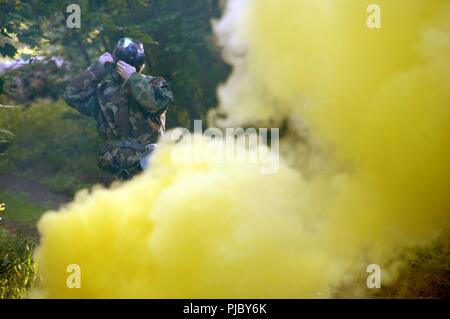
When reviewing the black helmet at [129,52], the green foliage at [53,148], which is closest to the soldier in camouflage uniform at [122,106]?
the black helmet at [129,52]

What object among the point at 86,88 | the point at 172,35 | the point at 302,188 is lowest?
the point at 302,188

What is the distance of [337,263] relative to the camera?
20.9 feet

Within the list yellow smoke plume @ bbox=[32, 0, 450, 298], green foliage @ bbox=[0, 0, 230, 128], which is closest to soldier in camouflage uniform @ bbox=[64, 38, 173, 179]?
yellow smoke plume @ bbox=[32, 0, 450, 298]

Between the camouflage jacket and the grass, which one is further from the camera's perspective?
the grass

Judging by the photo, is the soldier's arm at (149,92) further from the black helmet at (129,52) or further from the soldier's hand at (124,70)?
the black helmet at (129,52)

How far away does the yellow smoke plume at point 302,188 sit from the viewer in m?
5.82

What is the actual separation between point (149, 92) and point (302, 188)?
1.93 metres

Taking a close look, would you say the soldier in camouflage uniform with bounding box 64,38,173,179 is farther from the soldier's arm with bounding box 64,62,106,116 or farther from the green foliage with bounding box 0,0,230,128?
the green foliage with bounding box 0,0,230,128

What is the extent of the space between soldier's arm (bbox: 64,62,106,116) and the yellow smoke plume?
1.09 meters

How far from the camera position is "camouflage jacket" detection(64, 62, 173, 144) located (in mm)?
6871

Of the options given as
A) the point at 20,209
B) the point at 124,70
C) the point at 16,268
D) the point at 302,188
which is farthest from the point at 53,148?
the point at 302,188

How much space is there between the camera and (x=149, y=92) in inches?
265

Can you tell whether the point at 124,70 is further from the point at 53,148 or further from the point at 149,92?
the point at 53,148

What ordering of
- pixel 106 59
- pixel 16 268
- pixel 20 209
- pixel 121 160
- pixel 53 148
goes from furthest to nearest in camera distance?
pixel 53 148
pixel 20 209
pixel 16 268
pixel 121 160
pixel 106 59
